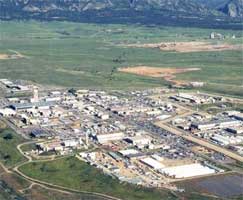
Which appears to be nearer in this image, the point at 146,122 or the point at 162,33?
the point at 146,122

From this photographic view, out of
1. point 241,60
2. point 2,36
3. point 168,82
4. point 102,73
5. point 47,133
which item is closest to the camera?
point 47,133

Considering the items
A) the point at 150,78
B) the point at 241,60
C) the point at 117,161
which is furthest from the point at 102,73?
the point at 117,161

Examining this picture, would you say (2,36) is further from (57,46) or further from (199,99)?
(199,99)

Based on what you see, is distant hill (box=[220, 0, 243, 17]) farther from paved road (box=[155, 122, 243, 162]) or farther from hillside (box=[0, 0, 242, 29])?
paved road (box=[155, 122, 243, 162])

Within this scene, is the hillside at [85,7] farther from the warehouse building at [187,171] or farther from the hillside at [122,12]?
the warehouse building at [187,171]

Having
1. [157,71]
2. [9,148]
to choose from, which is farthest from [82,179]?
[157,71]

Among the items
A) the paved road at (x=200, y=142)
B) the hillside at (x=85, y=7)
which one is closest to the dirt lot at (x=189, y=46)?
the paved road at (x=200, y=142)
